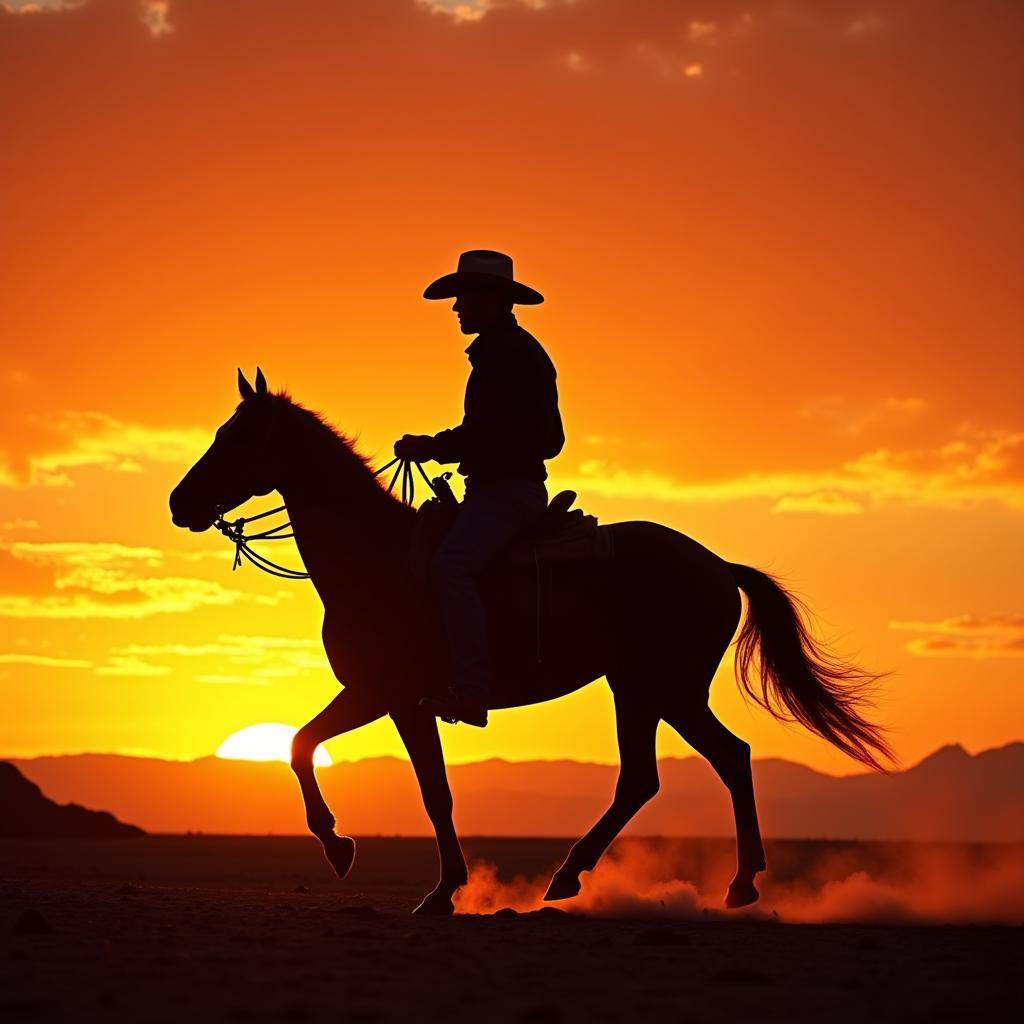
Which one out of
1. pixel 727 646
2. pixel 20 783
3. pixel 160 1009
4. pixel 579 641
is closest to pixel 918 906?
pixel 727 646

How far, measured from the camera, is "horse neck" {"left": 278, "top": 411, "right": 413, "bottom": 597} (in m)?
10.9

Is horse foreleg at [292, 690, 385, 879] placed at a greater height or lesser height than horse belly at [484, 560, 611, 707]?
lesser

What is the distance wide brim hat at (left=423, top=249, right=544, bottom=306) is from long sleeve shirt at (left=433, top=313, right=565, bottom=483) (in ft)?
1.06

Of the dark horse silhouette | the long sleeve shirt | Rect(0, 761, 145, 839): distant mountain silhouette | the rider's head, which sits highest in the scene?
the rider's head

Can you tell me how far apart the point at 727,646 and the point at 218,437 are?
13.4ft

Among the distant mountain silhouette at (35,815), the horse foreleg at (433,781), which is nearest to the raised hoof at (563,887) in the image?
the horse foreleg at (433,781)

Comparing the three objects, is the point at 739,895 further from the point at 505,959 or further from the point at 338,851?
the point at 505,959

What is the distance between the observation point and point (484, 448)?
10.6 meters

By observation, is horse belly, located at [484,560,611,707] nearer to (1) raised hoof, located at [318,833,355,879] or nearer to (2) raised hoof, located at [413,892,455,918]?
(2) raised hoof, located at [413,892,455,918]

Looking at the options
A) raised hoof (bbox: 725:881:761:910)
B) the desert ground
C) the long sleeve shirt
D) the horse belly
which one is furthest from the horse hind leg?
the long sleeve shirt

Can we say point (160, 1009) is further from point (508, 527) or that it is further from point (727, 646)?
point (727, 646)

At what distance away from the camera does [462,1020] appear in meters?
5.78

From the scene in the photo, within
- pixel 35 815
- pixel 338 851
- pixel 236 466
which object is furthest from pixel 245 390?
pixel 35 815

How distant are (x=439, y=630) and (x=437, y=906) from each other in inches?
73.1
